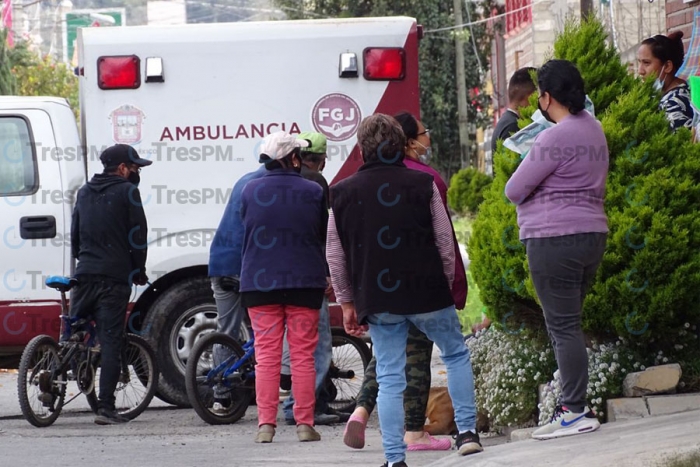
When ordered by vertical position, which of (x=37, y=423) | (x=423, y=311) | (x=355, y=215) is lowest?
(x=37, y=423)

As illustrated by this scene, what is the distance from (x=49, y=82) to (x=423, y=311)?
46.2 m

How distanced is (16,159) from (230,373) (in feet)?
6.96

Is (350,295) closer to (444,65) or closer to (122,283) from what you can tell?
(122,283)

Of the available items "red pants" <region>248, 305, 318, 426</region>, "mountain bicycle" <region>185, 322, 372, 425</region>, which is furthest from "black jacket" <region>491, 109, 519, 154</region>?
"mountain bicycle" <region>185, 322, 372, 425</region>

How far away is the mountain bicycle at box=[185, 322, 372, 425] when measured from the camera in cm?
861

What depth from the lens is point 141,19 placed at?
7087 inches

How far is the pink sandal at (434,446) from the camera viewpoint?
7094 mm

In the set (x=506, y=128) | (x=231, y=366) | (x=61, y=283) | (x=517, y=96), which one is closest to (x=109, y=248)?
(x=61, y=283)

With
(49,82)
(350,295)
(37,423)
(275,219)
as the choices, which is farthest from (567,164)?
(49,82)

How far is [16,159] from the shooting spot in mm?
9266

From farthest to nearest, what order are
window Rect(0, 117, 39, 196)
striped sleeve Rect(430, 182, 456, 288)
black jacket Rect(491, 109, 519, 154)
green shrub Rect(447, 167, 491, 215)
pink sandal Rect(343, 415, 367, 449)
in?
green shrub Rect(447, 167, 491, 215) < window Rect(0, 117, 39, 196) < black jacket Rect(491, 109, 519, 154) < pink sandal Rect(343, 415, 367, 449) < striped sleeve Rect(430, 182, 456, 288)

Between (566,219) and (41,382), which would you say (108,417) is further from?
(566,219)

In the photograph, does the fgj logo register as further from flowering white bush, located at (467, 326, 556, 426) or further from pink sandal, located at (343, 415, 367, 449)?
pink sandal, located at (343, 415, 367, 449)

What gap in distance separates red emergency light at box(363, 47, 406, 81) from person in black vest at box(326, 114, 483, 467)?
3.03 meters
